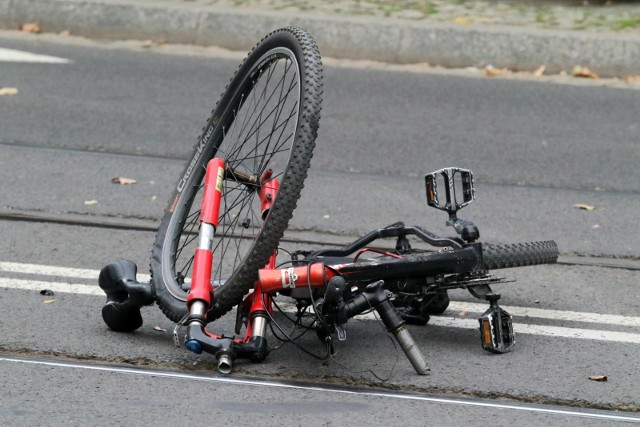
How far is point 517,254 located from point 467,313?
41 centimetres

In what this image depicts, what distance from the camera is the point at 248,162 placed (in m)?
5.60

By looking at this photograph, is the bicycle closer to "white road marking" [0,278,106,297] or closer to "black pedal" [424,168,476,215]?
"black pedal" [424,168,476,215]

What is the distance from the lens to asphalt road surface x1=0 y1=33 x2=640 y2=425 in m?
4.64

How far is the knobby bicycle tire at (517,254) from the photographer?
509 centimetres

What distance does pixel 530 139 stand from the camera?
8680 mm

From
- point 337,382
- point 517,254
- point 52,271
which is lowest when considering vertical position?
point 52,271

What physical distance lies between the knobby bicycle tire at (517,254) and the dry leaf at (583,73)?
5303mm

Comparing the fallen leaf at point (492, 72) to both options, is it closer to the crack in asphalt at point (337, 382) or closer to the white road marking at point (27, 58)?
the white road marking at point (27, 58)

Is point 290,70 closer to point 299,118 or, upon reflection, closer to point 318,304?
point 299,118

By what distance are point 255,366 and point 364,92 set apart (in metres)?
5.32

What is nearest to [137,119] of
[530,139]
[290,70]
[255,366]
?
[530,139]

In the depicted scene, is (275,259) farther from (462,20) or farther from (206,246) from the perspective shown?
(462,20)

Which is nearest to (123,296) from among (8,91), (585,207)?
(585,207)

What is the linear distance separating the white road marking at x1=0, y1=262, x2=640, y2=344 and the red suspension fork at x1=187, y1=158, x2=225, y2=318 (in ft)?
2.56
